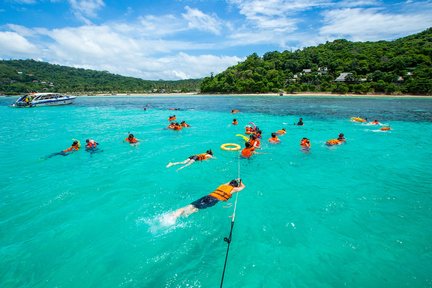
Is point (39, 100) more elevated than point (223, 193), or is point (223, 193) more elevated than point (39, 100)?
point (39, 100)

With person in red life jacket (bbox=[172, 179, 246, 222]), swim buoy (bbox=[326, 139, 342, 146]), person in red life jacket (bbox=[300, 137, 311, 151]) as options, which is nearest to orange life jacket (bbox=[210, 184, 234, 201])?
person in red life jacket (bbox=[172, 179, 246, 222])

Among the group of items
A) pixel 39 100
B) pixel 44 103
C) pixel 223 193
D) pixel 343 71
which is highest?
pixel 343 71

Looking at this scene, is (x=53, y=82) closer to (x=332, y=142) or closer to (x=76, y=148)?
(x=76, y=148)

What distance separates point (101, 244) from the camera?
6.43 m

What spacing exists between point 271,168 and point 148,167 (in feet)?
21.2

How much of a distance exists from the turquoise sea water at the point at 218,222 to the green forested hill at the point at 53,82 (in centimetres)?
10995

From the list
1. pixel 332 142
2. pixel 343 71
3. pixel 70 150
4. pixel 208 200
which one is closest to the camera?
pixel 208 200

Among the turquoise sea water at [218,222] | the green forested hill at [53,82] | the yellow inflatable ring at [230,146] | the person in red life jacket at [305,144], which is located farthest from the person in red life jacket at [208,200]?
the green forested hill at [53,82]

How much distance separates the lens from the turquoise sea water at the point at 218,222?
213 inches

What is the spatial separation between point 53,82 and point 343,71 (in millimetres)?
159989

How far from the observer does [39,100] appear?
50.7m

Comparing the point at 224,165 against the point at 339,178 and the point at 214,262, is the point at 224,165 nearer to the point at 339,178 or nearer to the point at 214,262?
the point at 339,178

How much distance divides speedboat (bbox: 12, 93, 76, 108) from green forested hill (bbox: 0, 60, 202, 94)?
68881 mm

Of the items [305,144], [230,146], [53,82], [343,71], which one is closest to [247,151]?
[230,146]
